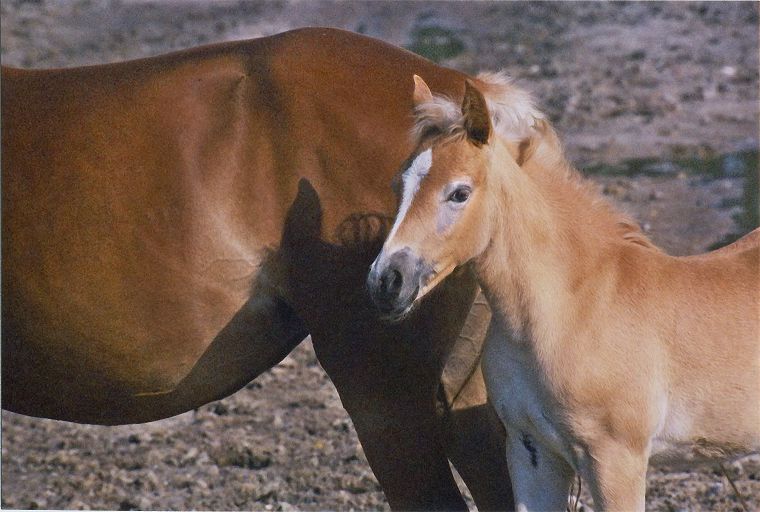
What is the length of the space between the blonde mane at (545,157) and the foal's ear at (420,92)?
3 cm

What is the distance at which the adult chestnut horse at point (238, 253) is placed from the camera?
3.62 meters

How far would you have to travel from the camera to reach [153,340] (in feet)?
12.1

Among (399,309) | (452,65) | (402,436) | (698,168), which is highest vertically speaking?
(399,309)

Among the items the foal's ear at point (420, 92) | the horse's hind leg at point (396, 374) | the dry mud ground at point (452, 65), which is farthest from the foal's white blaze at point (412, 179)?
the dry mud ground at point (452, 65)

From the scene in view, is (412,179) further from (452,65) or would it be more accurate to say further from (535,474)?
(452,65)

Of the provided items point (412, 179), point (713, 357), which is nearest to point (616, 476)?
point (713, 357)

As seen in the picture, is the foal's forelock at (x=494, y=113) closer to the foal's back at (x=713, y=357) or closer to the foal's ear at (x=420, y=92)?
the foal's ear at (x=420, y=92)

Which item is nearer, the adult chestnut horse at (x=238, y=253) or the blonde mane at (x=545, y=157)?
the blonde mane at (x=545, y=157)

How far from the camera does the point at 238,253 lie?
366 centimetres

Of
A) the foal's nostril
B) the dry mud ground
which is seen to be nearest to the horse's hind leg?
the foal's nostril

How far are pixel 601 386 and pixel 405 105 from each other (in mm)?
1050

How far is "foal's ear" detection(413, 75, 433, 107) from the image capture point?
334 cm

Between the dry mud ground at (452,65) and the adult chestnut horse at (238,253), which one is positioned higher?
the adult chestnut horse at (238,253)

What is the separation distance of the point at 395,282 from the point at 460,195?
31cm
